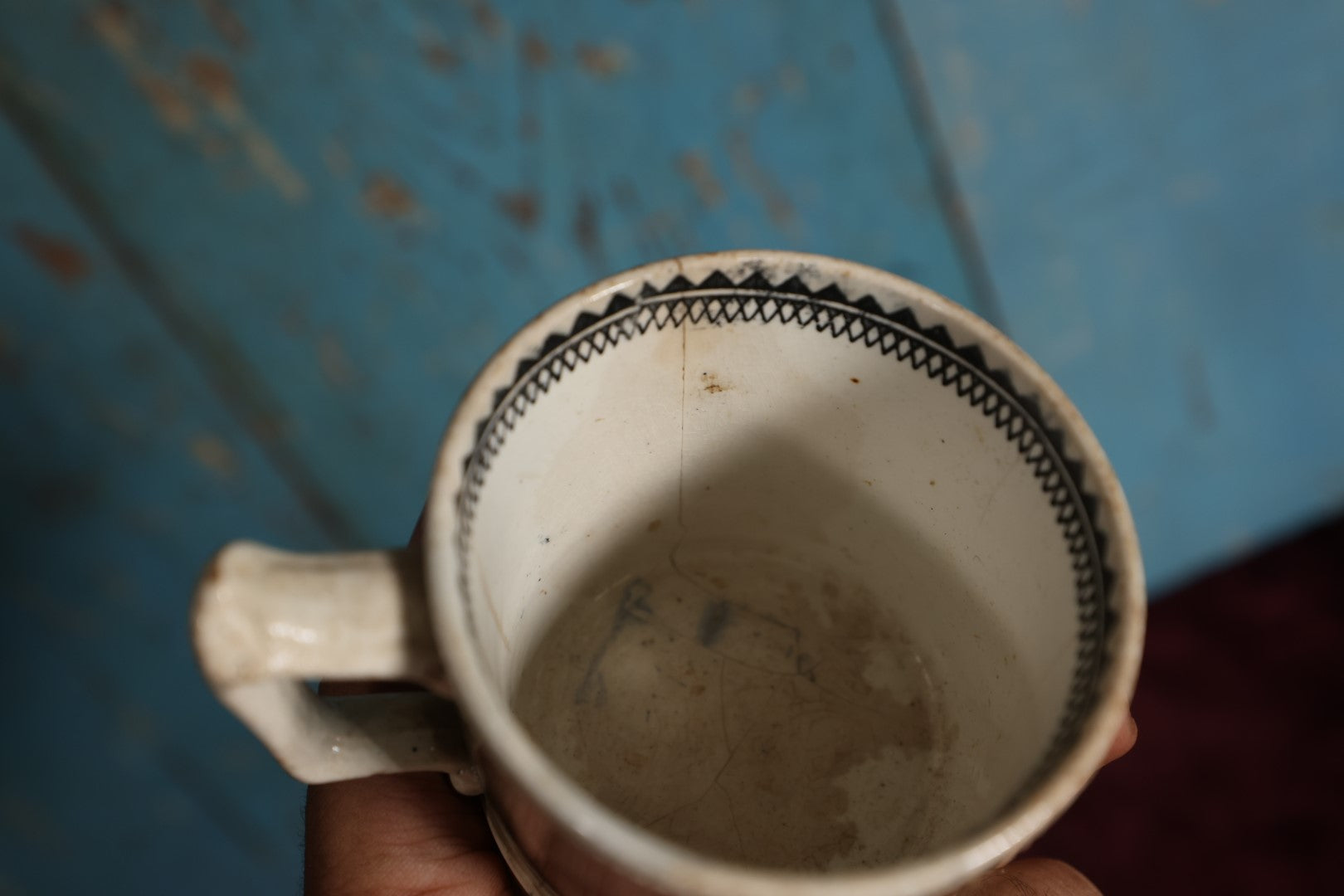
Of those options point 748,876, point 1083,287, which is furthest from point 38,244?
point 1083,287

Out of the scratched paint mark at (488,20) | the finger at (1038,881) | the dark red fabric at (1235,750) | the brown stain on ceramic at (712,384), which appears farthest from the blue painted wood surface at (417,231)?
the finger at (1038,881)

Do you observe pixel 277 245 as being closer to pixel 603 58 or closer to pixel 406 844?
pixel 603 58

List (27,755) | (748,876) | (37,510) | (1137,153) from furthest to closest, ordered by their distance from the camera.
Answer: (1137,153) < (27,755) < (37,510) < (748,876)

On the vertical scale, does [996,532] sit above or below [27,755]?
above

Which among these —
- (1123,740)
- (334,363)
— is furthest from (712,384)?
(334,363)

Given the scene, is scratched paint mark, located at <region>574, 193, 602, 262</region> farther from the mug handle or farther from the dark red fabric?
the dark red fabric

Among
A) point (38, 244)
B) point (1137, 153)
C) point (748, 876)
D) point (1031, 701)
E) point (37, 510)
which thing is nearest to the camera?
point (748, 876)

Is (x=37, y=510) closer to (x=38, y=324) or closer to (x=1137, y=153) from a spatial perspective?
(x=38, y=324)
